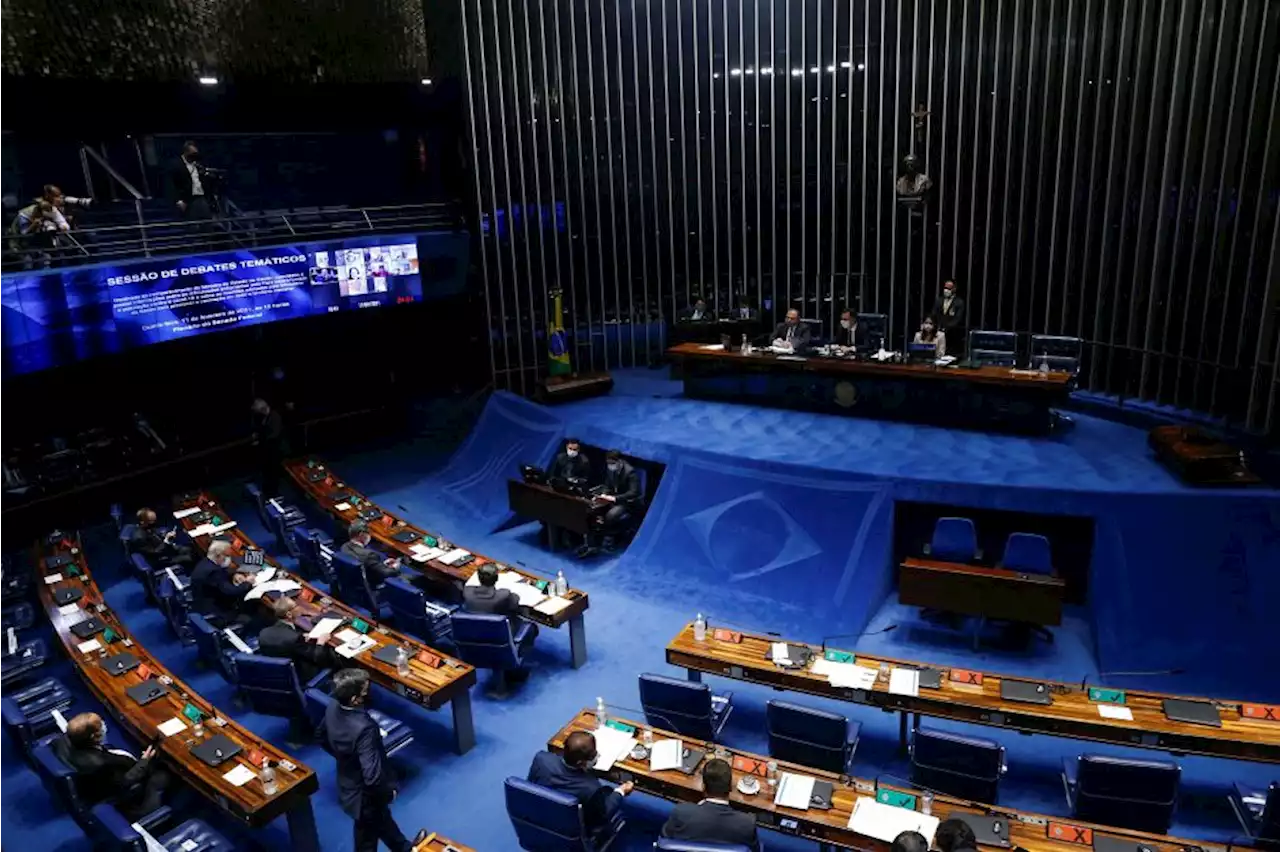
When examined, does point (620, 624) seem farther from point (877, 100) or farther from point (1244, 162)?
point (877, 100)

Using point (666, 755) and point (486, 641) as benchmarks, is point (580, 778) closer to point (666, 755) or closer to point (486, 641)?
point (666, 755)

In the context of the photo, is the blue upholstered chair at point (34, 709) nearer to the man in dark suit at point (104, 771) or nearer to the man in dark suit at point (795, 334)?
the man in dark suit at point (104, 771)

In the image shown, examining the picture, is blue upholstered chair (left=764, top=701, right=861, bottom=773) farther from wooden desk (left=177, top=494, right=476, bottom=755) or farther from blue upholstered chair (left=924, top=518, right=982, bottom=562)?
blue upholstered chair (left=924, top=518, right=982, bottom=562)

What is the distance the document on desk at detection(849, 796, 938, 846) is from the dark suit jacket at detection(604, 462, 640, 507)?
5.88 meters

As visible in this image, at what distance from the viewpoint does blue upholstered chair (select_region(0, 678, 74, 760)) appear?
6457 millimetres

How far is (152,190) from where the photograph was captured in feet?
49.1

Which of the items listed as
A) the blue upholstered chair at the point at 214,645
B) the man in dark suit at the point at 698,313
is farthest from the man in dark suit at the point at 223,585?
the man in dark suit at the point at 698,313

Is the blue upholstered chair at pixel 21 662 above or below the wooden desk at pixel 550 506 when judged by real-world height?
below

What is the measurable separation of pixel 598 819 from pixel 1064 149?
10.7m

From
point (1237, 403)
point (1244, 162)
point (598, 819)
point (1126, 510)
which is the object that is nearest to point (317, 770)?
point (598, 819)

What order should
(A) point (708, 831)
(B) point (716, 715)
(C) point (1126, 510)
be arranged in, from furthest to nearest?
(C) point (1126, 510) < (B) point (716, 715) < (A) point (708, 831)

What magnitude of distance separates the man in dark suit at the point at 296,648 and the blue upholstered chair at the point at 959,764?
4.50 meters

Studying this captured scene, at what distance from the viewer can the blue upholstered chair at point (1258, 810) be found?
16.3 feet

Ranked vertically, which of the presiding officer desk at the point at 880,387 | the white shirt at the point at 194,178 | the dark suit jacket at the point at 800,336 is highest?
the white shirt at the point at 194,178
